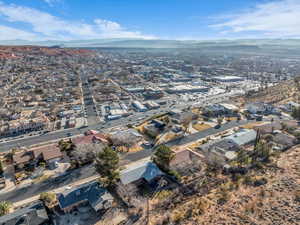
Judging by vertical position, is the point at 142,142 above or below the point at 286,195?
below

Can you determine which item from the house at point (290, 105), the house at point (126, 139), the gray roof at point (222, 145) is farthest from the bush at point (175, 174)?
the house at point (290, 105)

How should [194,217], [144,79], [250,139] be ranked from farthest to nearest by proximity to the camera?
[144,79], [250,139], [194,217]

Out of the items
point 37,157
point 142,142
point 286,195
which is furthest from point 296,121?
point 37,157

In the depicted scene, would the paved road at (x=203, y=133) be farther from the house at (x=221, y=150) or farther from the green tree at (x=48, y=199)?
the green tree at (x=48, y=199)

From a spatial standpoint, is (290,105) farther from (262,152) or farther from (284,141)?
(262,152)

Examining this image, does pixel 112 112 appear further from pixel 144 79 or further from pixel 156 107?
pixel 144 79

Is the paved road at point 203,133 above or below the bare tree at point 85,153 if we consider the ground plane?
below

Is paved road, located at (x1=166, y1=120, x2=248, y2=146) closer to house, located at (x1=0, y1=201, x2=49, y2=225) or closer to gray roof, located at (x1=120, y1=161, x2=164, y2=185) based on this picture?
gray roof, located at (x1=120, y1=161, x2=164, y2=185)
